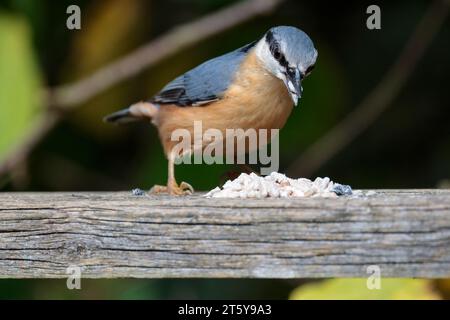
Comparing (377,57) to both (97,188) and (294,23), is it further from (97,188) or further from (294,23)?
(97,188)

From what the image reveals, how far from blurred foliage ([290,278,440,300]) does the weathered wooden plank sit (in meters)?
0.50

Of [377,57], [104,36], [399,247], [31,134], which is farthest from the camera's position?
[377,57]

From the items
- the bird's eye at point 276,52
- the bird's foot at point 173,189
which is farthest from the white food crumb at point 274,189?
the bird's foot at point 173,189

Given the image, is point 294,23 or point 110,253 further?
point 294,23

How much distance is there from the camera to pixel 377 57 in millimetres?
5758

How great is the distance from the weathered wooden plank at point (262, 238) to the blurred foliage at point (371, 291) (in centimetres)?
50

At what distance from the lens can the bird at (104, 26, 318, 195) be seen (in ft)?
10.6

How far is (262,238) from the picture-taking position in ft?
7.80

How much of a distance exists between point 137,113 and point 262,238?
2.11 m

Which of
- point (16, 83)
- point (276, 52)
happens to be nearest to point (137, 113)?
point (16, 83)

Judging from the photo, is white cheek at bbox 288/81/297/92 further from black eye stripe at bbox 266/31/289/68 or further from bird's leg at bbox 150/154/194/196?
bird's leg at bbox 150/154/194/196

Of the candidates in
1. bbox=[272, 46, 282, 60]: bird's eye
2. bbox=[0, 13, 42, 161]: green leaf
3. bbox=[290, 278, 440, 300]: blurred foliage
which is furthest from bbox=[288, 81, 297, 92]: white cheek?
bbox=[0, 13, 42, 161]: green leaf

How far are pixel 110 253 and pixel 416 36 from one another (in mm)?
3213

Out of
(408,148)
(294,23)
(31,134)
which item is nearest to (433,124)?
(408,148)
